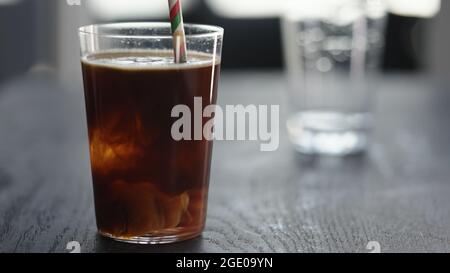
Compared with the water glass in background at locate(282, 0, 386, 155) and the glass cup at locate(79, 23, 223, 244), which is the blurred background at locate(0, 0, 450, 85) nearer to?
the water glass in background at locate(282, 0, 386, 155)

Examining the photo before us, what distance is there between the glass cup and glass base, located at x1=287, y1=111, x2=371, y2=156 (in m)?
0.42

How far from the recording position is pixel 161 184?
727 millimetres

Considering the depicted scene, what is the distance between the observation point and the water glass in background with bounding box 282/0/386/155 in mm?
1151

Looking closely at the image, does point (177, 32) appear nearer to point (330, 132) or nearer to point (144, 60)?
point (144, 60)

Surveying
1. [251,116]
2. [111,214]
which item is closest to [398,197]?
[111,214]

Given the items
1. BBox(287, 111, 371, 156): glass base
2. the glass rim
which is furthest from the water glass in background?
the glass rim

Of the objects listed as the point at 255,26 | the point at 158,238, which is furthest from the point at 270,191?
the point at 255,26

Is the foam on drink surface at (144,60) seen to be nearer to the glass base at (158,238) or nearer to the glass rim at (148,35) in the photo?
the glass rim at (148,35)

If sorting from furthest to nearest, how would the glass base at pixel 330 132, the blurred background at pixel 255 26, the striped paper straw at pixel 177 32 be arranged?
the blurred background at pixel 255 26, the glass base at pixel 330 132, the striped paper straw at pixel 177 32

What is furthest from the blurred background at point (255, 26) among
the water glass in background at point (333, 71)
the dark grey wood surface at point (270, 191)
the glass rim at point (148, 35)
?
the glass rim at point (148, 35)

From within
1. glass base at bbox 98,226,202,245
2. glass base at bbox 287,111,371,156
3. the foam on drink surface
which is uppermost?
the foam on drink surface

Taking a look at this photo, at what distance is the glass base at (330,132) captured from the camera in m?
1.14

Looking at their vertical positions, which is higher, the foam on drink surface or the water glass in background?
the foam on drink surface
